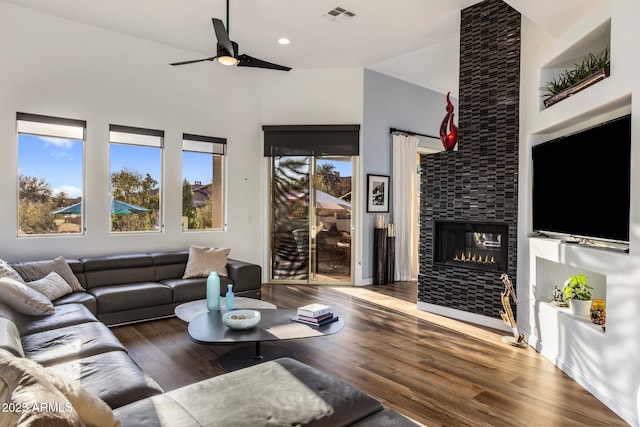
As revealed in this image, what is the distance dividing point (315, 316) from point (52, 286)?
103 inches

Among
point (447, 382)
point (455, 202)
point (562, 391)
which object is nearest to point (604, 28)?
point (455, 202)

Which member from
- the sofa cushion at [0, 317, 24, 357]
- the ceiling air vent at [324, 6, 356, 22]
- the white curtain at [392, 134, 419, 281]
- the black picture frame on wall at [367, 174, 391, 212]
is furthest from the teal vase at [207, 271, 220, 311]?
the white curtain at [392, 134, 419, 281]

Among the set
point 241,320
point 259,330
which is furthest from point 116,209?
point 259,330

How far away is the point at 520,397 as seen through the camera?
2.69 meters

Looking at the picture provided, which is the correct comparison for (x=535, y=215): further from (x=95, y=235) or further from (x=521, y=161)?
(x=95, y=235)

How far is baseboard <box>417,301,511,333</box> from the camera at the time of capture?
165 inches

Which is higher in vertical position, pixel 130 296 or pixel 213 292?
pixel 213 292

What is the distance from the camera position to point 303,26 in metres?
4.91

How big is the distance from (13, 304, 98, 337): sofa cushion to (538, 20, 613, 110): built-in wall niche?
4518mm

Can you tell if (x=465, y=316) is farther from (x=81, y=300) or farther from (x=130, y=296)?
(x=81, y=300)

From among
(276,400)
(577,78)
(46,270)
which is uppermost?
(577,78)

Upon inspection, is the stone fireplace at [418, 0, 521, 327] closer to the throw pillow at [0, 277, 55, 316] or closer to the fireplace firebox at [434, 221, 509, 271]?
the fireplace firebox at [434, 221, 509, 271]

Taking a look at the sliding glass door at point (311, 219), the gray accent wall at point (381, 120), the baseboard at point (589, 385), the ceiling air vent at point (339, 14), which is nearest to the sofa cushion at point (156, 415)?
the baseboard at point (589, 385)

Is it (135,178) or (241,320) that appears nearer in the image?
(241,320)
